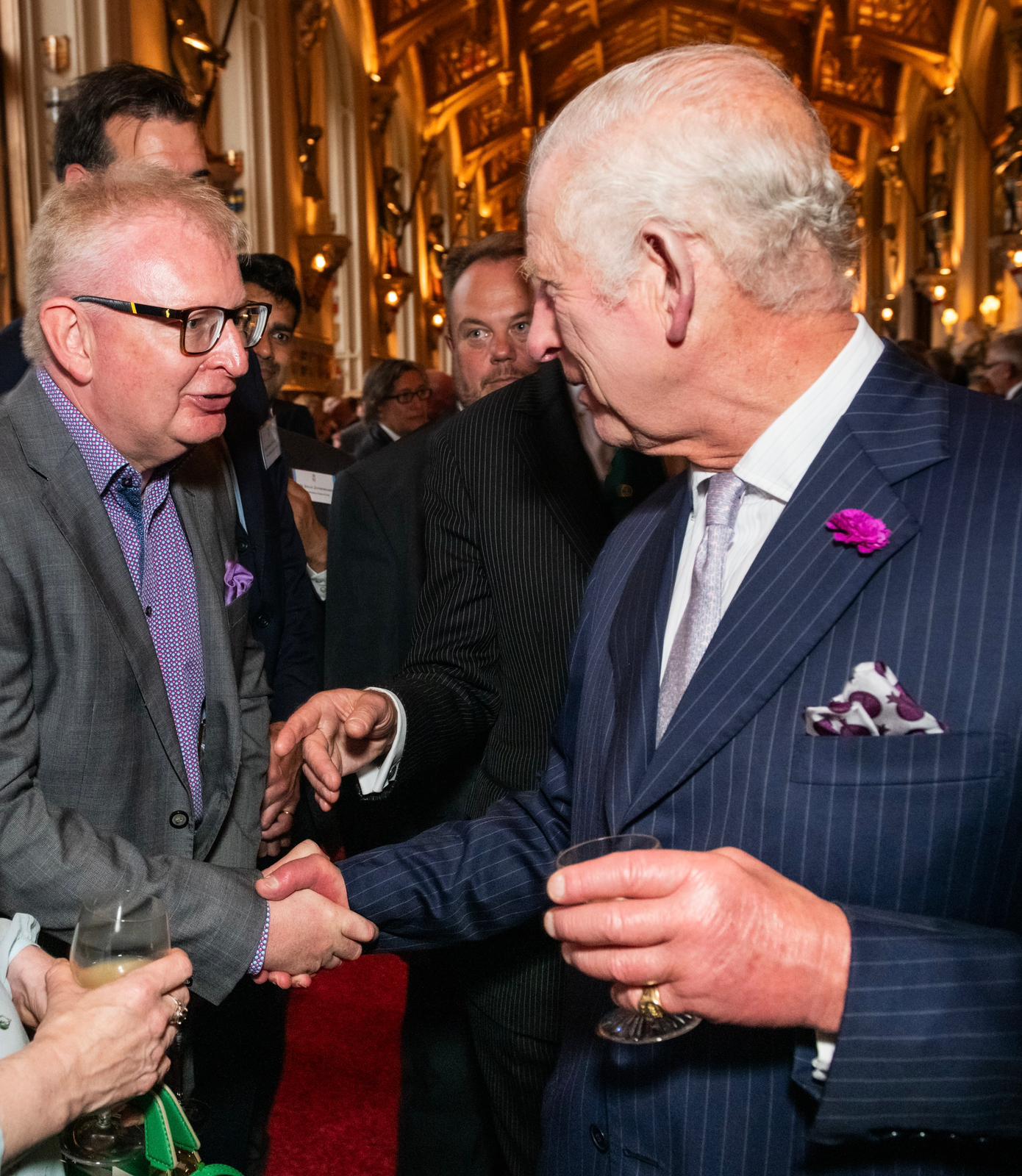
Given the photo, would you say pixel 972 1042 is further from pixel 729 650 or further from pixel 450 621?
pixel 450 621

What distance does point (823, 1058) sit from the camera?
1166 mm

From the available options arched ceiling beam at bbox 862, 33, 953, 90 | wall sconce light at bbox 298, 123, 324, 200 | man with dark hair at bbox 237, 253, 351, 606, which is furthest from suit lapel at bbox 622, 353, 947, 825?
arched ceiling beam at bbox 862, 33, 953, 90

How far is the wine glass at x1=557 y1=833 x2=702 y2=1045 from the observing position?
116 centimetres

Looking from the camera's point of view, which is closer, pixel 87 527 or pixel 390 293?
pixel 87 527

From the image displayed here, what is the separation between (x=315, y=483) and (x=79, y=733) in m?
2.33

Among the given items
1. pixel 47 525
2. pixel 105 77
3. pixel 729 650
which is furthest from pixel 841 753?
pixel 105 77

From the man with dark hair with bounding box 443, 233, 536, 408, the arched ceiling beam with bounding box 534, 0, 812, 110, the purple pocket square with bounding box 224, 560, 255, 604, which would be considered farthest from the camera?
the arched ceiling beam with bounding box 534, 0, 812, 110

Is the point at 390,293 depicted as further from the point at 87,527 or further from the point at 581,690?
the point at 581,690

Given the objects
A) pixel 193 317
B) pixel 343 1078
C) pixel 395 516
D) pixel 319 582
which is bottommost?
pixel 343 1078

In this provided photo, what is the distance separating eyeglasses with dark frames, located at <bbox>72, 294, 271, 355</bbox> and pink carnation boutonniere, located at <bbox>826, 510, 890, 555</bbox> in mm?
1184

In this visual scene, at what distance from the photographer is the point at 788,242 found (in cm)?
133

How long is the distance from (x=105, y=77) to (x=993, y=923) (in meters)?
2.79

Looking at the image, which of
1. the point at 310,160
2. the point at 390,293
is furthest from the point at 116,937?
the point at 390,293

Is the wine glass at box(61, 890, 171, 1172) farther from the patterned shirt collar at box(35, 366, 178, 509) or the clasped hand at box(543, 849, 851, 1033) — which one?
the patterned shirt collar at box(35, 366, 178, 509)
